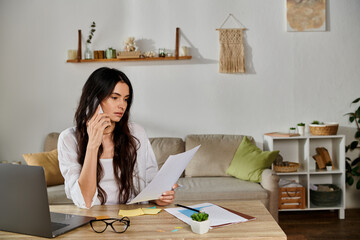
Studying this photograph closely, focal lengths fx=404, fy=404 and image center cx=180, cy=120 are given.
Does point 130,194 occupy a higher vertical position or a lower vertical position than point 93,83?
lower

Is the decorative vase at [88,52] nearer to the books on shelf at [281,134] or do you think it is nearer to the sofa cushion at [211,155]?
the sofa cushion at [211,155]

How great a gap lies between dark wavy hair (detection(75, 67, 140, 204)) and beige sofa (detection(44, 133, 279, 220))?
58.0 inches

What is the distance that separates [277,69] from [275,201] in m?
1.53

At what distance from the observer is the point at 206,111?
→ 432cm

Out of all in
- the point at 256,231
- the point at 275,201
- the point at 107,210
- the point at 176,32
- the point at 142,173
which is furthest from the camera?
the point at 176,32

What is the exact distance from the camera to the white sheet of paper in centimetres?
161

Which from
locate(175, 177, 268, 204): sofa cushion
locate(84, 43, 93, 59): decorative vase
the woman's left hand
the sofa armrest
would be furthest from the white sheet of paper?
locate(84, 43, 93, 59): decorative vase

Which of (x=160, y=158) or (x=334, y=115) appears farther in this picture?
(x=334, y=115)

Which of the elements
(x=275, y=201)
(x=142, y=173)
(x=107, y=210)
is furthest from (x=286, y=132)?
(x=107, y=210)

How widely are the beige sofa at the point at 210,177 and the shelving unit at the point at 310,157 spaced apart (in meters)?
0.39

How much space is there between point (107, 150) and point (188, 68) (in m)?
2.46

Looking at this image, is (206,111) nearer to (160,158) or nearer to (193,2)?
(160,158)

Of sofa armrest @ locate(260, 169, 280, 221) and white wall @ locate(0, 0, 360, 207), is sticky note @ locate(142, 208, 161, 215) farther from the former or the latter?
white wall @ locate(0, 0, 360, 207)

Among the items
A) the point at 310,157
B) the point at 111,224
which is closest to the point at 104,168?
the point at 111,224
